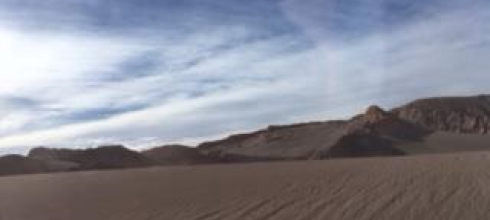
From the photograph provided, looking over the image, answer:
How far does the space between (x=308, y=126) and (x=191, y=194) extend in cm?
6265

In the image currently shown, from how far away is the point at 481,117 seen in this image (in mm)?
97875

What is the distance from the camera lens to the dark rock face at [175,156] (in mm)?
56812

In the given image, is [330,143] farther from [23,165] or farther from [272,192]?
[272,192]

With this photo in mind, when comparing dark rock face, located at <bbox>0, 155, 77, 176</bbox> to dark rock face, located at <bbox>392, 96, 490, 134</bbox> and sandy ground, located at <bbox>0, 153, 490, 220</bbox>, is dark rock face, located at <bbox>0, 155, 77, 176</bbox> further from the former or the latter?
dark rock face, located at <bbox>392, 96, 490, 134</bbox>

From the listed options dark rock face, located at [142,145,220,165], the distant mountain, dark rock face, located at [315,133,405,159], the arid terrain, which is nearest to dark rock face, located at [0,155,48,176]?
the distant mountain

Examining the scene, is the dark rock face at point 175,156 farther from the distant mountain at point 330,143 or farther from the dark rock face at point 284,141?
the dark rock face at point 284,141

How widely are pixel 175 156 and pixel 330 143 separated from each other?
14747 millimetres

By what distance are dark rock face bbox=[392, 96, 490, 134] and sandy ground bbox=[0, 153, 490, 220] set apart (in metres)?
75.2

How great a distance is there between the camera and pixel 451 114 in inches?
3898

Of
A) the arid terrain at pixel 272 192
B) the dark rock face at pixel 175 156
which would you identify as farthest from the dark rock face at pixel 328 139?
the arid terrain at pixel 272 192

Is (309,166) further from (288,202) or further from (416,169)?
(288,202)

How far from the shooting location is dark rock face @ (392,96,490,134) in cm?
9661

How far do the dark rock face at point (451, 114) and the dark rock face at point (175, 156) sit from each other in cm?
4157

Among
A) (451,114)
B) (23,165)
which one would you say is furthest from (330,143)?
(451,114)
